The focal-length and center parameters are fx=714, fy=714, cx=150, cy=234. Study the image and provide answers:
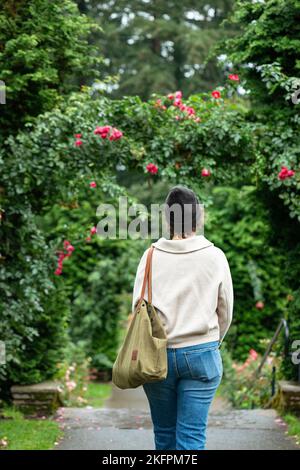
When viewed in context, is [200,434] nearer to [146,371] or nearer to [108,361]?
[146,371]

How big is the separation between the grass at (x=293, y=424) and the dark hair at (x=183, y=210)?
297cm

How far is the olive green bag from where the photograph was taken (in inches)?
124

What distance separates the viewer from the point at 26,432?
5.88 metres

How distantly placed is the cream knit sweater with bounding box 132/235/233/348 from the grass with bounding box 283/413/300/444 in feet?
9.24

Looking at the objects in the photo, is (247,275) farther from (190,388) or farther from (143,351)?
(143,351)

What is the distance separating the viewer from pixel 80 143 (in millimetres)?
6141

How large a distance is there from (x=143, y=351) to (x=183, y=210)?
700mm

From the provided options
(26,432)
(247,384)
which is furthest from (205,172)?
(247,384)

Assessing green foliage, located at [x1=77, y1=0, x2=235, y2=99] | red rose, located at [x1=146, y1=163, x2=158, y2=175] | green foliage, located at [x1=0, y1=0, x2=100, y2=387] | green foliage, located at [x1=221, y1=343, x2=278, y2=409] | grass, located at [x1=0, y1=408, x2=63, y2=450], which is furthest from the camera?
green foliage, located at [x1=77, y1=0, x2=235, y2=99]

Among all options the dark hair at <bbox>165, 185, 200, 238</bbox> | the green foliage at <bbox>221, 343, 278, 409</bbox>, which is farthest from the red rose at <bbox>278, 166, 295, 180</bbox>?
the green foliage at <bbox>221, 343, 278, 409</bbox>

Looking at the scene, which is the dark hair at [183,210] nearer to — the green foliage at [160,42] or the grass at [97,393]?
the grass at [97,393]

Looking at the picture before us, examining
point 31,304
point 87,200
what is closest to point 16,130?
point 31,304

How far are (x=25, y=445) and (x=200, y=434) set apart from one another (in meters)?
2.48

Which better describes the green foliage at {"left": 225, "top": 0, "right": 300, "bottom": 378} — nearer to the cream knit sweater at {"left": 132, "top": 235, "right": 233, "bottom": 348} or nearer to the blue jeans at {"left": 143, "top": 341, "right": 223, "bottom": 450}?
the cream knit sweater at {"left": 132, "top": 235, "right": 233, "bottom": 348}
